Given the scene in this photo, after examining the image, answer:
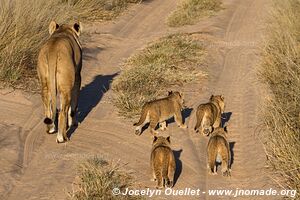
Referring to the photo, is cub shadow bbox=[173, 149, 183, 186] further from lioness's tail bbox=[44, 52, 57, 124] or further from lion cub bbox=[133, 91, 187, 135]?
lioness's tail bbox=[44, 52, 57, 124]

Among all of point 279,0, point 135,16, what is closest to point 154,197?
point 279,0

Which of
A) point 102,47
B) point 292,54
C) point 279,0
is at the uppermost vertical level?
point 279,0

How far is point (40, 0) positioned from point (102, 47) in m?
2.01

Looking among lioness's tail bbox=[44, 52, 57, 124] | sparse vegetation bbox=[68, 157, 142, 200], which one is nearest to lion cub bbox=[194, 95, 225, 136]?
sparse vegetation bbox=[68, 157, 142, 200]

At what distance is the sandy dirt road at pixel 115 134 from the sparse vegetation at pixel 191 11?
184 centimetres

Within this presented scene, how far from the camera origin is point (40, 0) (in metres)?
14.8

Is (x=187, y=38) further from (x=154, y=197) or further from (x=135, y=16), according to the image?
(x=154, y=197)

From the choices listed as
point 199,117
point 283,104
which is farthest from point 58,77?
point 283,104

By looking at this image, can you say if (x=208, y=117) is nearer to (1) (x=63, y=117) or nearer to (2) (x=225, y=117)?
(2) (x=225, y=117)

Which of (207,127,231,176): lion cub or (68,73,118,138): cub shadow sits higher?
(68,73,118,138): cub shadow

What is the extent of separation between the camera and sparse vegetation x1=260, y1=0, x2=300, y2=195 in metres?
7.92

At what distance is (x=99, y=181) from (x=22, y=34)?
19.9 ft

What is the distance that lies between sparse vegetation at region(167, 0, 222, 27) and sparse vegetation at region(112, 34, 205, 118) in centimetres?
253

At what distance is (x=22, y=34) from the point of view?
12977 millimetres
